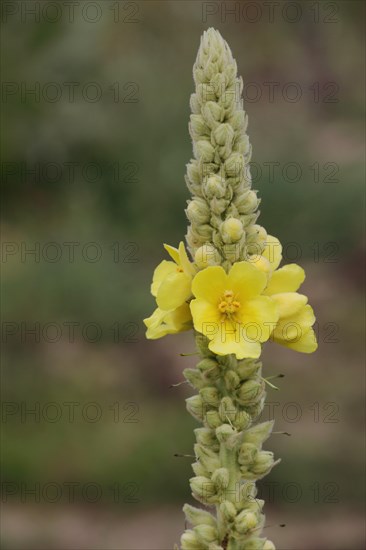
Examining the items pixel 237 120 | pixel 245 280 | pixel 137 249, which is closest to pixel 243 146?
pixel 237 120

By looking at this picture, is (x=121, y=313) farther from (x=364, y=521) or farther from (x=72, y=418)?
(x=364, y=521)

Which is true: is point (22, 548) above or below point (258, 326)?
above

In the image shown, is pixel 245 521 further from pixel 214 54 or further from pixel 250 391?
pixel 214 54

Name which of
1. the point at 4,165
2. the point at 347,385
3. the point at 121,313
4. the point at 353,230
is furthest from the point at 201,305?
the point at 347,385

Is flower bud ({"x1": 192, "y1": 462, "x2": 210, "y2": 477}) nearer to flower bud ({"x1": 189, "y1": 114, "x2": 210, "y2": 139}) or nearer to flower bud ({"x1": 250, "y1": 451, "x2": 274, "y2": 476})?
flower bud ({"x1": 250, "y1": 451, "x2": 274, "y2": 476})

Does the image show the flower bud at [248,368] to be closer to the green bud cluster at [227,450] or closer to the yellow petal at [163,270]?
the green bud cluster at [227,450]
